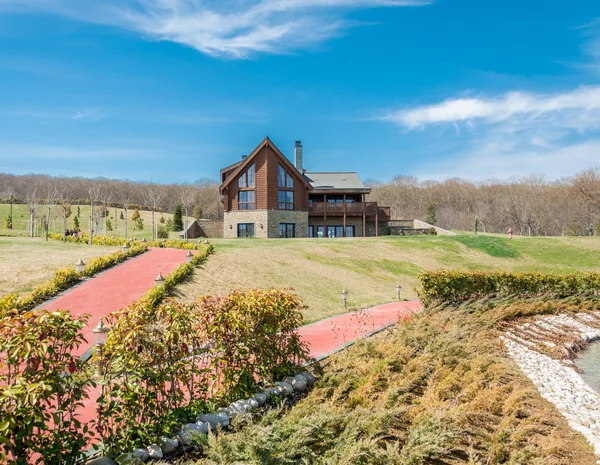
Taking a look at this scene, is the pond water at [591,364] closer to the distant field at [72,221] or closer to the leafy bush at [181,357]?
the leafy bush at [181,357]

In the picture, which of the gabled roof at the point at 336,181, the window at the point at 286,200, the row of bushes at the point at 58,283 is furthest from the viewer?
the gabled roof at the point at 336,181

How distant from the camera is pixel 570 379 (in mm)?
10305

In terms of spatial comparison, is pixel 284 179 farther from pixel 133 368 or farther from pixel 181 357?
pixel 133 368

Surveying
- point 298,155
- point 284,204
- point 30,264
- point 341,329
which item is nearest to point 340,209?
point 284,204

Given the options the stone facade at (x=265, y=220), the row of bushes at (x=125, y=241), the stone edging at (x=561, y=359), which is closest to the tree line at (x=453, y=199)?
the stone facade at (x=265, y=220)

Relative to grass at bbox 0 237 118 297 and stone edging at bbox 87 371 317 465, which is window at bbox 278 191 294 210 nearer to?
grass at bbox 0 237 118 297

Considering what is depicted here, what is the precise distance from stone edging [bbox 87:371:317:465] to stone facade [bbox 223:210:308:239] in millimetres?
30271

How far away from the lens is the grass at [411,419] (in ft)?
17.2

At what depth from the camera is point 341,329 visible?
13164 millimetres

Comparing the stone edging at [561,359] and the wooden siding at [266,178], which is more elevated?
the wooden siding at [266,178]

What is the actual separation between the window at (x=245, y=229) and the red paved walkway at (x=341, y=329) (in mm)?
23083

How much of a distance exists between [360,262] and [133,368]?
24.4 metres

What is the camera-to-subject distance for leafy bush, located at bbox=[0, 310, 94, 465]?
3848 mm

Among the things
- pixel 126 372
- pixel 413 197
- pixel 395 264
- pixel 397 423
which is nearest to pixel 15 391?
pixel 126 372
